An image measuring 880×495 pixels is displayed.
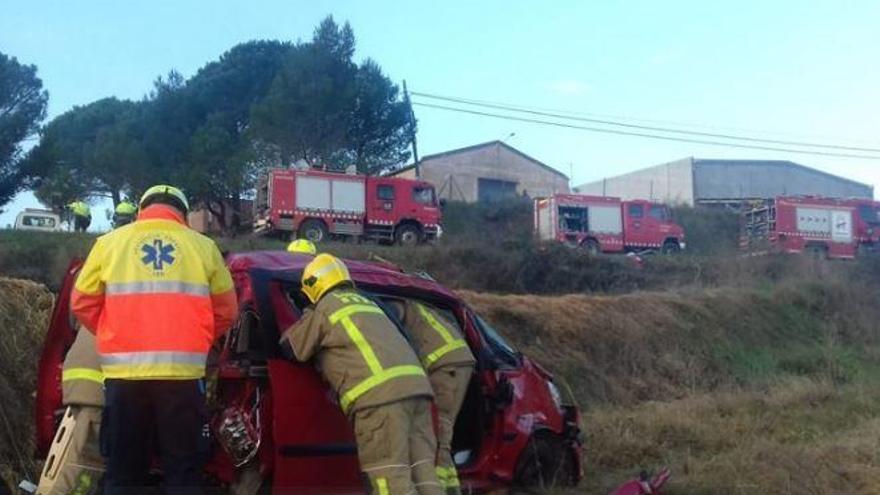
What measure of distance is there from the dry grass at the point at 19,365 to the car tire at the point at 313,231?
19.2 m

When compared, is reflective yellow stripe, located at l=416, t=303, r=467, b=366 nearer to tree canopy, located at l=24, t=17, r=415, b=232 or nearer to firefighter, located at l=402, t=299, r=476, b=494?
firefighter, located at l=402, t=299, r=476, b=494

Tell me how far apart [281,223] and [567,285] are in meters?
8.93

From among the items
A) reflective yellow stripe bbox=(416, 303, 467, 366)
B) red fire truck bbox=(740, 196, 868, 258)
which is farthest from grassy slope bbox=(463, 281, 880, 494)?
red fire truck bbox=(740, 196, 868, 258)

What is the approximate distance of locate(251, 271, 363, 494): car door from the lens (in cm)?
499

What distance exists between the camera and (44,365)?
17.5 feet

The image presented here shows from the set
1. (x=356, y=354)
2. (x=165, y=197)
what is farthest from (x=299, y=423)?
Answer: (x=165, y=197)

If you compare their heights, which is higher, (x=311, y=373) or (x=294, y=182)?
(x=294, y=182)

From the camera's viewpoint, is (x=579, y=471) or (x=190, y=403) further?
(x=579, y=471)

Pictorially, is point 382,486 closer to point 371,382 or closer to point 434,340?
point 371,382

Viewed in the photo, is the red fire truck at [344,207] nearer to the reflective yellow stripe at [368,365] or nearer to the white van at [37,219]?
the white van at [37,219]

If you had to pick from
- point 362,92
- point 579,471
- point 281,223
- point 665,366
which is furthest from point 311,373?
point 362,92

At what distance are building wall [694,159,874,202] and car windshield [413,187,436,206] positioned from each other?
24635 mm

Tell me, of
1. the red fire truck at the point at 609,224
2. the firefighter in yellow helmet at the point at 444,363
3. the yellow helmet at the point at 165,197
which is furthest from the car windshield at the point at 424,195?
the yellow helmet at the point at 165,197

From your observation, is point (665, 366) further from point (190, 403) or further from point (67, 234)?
point (67, 234)
